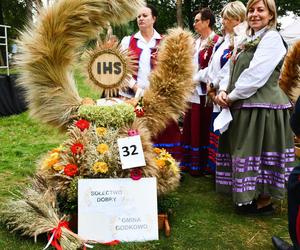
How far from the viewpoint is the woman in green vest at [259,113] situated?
269cm

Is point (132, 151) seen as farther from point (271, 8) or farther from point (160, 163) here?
point (271, 8)

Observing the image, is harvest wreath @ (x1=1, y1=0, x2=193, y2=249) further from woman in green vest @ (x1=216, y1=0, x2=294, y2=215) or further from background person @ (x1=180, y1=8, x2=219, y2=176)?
background person @ (x1=180, y1=8, x2=219, y2=176)

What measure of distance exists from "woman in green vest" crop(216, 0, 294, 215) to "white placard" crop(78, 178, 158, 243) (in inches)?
26.4

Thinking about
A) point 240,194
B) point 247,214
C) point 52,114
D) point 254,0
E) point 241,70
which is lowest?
point 247,214

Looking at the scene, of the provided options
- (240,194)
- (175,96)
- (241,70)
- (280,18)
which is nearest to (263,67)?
(241,70)

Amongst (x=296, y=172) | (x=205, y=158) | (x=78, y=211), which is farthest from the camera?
(x=205, y=158)

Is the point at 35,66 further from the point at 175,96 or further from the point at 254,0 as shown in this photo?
the point at 254,0

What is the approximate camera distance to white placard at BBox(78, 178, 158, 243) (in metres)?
2.43

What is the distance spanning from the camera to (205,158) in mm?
3982

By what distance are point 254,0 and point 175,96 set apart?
82cm

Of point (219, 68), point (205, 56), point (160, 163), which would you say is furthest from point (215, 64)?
point (160, 163)

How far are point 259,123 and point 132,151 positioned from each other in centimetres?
88

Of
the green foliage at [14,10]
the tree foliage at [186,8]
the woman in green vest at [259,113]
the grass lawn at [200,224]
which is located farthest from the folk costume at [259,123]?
the green foliage at [14,10]

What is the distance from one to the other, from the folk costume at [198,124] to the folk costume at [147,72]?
12.9 inches
